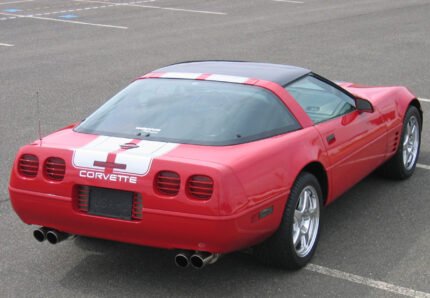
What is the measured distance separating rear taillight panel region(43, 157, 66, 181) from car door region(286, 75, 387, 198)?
180 centimetres

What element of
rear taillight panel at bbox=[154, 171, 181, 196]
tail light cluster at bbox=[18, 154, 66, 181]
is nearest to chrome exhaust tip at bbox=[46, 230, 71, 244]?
tail light cluster at bbox=[18, 154, 66, 181]

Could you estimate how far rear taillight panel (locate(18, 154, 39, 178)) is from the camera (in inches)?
205

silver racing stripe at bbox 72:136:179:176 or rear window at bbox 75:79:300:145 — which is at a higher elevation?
rear window at bbox 75:79:300:145

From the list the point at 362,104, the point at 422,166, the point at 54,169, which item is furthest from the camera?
the point at 422,166

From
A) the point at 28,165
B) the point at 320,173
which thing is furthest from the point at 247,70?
the point at 28,165

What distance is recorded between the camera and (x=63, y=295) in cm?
514

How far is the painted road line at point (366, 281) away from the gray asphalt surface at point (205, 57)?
0.19 feet

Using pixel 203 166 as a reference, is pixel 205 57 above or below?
below

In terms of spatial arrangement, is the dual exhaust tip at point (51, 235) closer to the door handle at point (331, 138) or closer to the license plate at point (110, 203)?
the license plate at point (110, 203)

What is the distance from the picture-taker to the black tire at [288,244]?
17.1ft

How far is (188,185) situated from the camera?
15.7 feet

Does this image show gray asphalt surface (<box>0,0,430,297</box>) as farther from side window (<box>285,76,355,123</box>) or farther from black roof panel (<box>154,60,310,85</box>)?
black roof panel (<box>154,60,310,85</box>)

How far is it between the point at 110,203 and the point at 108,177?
175mm

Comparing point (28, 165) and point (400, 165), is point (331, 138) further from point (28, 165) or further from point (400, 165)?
point (28, 165)
